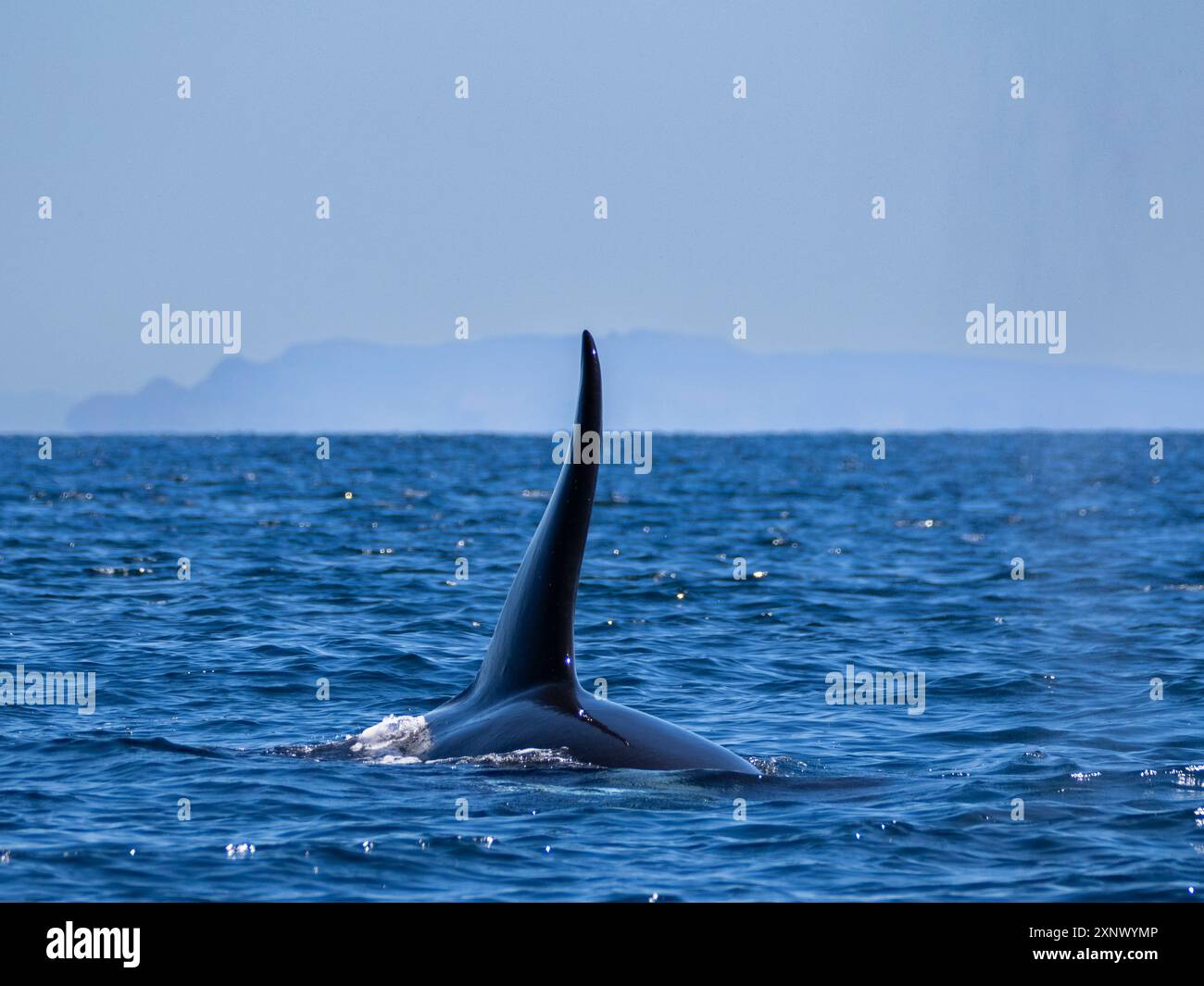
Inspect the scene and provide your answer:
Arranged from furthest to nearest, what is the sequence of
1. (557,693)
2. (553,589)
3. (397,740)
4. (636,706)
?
(636,706) < (397,740) < (557,693) < (553,589)

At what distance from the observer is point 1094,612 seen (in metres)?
21.1

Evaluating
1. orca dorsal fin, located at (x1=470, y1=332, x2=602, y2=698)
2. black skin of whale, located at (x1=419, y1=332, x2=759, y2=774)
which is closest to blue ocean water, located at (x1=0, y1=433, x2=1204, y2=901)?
black skin of whale, located at (x1=419, y1=332, x2=759, y2=774)

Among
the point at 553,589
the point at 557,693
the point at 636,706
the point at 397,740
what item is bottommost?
the point at 636,706

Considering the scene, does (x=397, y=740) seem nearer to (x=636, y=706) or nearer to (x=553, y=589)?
(x=553, y=589)

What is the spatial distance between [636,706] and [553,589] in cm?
492

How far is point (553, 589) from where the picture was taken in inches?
371

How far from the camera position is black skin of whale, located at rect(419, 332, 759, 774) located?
30.5 feet

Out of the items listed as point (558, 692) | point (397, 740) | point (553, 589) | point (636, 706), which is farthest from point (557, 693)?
point (636, 706)

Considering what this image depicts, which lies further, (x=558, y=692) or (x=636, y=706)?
(x=636, y=706)

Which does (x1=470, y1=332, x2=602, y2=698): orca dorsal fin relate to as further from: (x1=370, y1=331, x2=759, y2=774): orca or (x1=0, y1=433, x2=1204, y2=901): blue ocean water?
(x1=0, y1=433, x2=1204, y2=901): blue ocean water

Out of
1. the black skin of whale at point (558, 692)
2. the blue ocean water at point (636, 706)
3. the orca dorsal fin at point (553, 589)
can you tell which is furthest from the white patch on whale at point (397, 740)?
the orca dorsal fin at point (553, 589)
